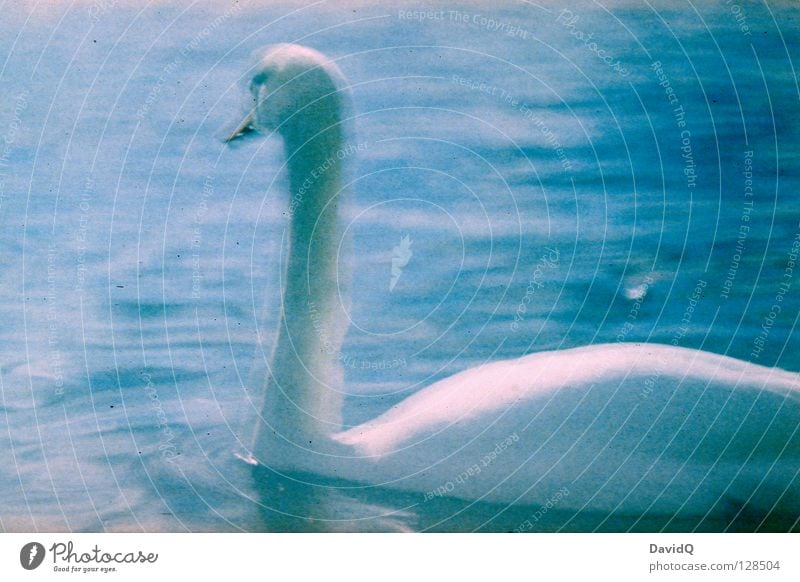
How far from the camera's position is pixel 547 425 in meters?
2.37

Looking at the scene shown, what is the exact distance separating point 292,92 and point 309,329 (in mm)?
704

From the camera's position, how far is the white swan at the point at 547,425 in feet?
7.73

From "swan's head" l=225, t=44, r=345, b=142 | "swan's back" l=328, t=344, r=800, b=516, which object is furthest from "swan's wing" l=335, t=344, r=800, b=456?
"swan's head" l=225, t=44, r=345, b=142

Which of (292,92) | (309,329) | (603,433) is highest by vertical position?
(292,92)

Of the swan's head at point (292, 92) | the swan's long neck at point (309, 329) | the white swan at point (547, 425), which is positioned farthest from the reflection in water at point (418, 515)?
the swan's head at point (292, 92)

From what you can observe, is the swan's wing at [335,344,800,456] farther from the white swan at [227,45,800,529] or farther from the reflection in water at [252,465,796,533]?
the reflection in water at [252,465,796,533]

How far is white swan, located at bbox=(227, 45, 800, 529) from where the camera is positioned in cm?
236

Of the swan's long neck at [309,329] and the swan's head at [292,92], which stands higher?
the swan's head at [292,92]

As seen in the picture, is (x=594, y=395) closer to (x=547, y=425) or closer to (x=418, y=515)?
(x=547, y=425)

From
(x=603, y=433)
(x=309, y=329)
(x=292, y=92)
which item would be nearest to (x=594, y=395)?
(x=603, y=433)

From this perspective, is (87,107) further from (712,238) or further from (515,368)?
(712,238)

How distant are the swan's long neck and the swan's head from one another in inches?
4.5

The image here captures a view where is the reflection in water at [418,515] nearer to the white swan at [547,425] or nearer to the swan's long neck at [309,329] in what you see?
the white swan at [547,425]
